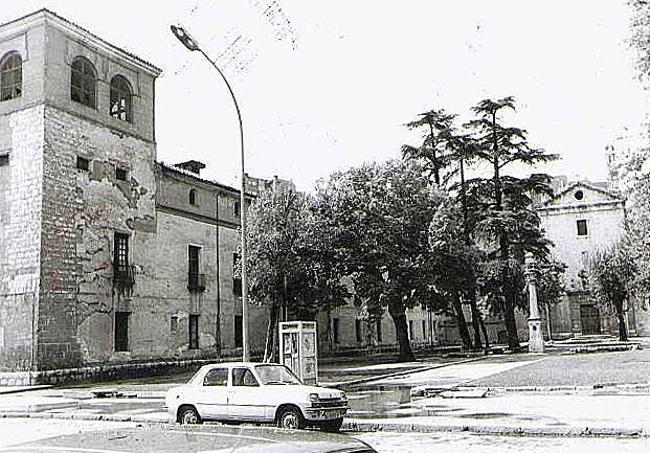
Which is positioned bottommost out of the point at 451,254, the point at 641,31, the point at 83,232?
the point at 451,254

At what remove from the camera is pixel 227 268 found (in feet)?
128

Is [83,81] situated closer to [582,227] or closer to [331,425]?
[331,425]

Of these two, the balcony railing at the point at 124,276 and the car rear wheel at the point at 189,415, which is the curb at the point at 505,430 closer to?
the car rear wheel at the point at 189,415

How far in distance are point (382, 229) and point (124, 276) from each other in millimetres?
12302

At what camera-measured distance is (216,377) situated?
45.2ft

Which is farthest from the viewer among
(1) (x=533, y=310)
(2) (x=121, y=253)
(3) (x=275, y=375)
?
(1) (x=533, y=310)

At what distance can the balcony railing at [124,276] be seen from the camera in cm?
3116

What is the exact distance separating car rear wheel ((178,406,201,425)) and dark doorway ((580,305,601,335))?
2250 inches

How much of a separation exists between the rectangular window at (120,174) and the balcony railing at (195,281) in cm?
636

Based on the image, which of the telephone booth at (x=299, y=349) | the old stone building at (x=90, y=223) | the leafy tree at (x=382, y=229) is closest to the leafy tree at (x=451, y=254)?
the leafy tree at (x=382, y=229)

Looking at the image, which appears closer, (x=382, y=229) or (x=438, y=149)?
(x=382, y=229)

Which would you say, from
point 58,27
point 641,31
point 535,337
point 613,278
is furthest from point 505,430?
point 613,278

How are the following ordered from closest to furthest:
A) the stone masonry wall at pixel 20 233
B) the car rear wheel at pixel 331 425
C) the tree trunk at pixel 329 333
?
the car rear wheel at pixel 331 425 → the stone masonry wall at pixel 20 233 → the tree trunk at pixel 329 333

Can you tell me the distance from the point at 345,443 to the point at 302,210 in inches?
1198
